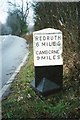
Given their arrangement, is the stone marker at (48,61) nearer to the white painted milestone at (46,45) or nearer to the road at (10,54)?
the white painted milestone at (46,45)

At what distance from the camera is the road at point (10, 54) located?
612 cm

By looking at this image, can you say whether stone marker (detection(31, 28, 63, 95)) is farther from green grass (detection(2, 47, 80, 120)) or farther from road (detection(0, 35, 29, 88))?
road (detection(0, 35, 29, 88))

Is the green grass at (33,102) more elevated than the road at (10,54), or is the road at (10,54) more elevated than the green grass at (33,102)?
the road at (10,54)

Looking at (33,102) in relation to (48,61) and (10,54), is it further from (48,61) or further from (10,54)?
(10,54)

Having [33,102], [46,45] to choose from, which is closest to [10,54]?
[46,45]

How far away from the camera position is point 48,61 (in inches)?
240

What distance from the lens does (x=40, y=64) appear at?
20.0ft

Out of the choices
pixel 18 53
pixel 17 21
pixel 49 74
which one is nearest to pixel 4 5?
pixel 17 21

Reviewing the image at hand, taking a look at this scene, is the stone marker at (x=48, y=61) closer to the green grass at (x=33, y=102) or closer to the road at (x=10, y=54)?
the green grass at (x=33, y=102)

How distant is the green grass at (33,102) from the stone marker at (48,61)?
8 centimetres

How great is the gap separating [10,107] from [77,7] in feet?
5.53

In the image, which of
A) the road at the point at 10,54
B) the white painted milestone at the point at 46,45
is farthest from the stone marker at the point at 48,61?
the road at the point at 10,54

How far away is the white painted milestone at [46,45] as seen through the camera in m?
6.05

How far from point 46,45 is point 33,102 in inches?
32.2
